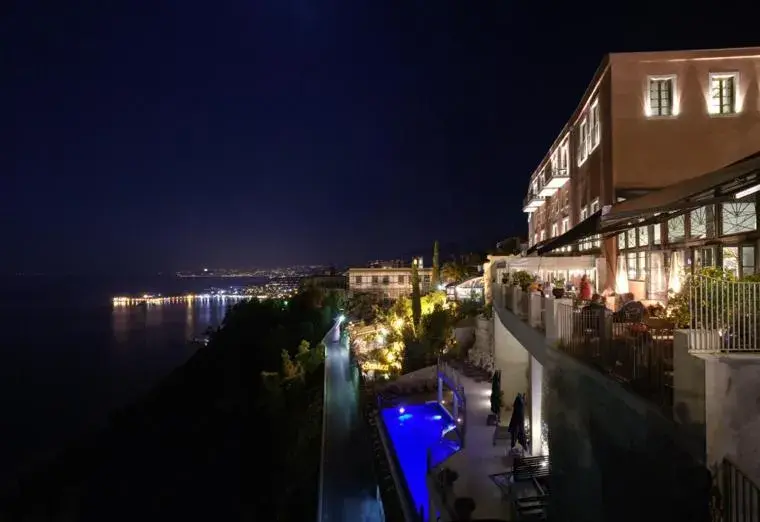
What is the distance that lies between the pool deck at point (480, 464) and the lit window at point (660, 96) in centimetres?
899

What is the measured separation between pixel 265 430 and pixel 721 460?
1232 inches

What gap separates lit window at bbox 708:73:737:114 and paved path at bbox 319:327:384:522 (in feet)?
43.2

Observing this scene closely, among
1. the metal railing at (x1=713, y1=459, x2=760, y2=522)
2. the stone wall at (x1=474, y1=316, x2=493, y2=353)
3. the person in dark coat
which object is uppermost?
the metal railing at (x1=713, y1=459, x2=760, y2=522)

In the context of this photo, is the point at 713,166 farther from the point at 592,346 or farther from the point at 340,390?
the point at 340,390

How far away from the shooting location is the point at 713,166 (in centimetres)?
1352

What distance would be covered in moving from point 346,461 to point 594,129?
1255cm

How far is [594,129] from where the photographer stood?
1566 cm

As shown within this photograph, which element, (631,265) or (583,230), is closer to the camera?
(583,230)

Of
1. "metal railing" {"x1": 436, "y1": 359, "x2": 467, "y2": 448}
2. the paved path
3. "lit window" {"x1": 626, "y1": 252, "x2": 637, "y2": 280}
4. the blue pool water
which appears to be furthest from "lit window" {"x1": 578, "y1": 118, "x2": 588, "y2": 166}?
the paved path

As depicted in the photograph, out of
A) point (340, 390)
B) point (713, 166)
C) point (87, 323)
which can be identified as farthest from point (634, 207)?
point (87, 323)

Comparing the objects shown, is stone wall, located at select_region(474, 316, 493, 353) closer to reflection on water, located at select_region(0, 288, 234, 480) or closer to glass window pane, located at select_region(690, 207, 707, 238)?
glass window pane, located at select_region(690, 207, 707, 238)

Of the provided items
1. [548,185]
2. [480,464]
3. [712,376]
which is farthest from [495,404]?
[548,185]

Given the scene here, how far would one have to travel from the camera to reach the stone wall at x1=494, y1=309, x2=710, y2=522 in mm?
4625

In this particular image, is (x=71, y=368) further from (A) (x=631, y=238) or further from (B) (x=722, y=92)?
(B) (x=722, y=92)
